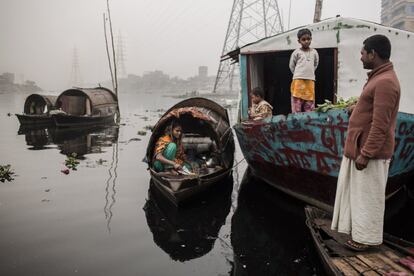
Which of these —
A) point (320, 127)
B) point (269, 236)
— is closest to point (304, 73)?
point (320, 127)

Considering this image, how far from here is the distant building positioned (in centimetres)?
4966

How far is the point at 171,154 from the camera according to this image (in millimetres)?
6781

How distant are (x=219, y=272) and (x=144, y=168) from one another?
244 inches

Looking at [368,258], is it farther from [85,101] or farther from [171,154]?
[85,101]

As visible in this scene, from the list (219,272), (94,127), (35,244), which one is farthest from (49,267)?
(94,127)

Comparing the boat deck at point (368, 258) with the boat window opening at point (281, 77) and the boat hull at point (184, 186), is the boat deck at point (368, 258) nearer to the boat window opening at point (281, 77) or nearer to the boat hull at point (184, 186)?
the boat hull at point (184, 186)

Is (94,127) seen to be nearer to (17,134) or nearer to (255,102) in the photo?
(17,134)

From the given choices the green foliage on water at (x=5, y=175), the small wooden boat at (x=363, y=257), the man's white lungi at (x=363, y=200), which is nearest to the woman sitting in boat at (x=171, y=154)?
the small wooden boat at (x=363, y=257)

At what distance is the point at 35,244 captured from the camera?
507cm

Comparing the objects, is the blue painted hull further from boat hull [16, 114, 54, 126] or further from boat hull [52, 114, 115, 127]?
boat hull [16, 114, 54, 126]

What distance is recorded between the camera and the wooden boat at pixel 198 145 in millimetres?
6082

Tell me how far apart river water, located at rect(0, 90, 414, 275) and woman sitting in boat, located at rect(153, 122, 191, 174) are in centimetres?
76

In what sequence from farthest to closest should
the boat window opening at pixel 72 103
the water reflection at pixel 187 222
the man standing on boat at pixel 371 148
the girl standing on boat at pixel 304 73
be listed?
1. the boat window opening at pixel 72 103
2. the girl standing on boat at pixel 304 73
3. the water reflection at pixel 187 222
4. the man standing on boat at pixel 371 148

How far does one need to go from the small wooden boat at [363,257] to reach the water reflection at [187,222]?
1877 millimetres
